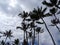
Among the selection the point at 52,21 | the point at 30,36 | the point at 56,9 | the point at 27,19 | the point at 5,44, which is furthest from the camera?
the point at 5,44

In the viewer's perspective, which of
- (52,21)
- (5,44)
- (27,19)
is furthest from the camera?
(5,44)

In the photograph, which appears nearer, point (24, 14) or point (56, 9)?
point (56, 9)

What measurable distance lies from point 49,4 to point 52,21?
353 centimetres

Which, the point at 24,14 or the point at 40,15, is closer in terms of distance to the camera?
the point at 40,15

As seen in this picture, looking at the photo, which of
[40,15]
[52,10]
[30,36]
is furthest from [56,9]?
[30,36]

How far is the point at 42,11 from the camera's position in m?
34.1

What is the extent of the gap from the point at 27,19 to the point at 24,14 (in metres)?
3.09

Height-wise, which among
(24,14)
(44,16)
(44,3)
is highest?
(24,14)

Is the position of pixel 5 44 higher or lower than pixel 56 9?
higher

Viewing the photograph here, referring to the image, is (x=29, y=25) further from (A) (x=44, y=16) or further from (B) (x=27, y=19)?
(A) (x=44, y=16)

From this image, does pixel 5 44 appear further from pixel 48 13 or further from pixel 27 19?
pixel 48 13

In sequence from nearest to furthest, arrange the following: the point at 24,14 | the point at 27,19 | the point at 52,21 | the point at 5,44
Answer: the point at 52,21 → the point at 27,19 → the point at 24,14 → the point at 5,44

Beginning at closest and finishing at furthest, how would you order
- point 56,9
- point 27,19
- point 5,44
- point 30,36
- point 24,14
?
point 56,9
point 27,19
point 24,14
point 30,36
point 5,44

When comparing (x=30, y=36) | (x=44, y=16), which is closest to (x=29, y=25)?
(x=30, y=36)
